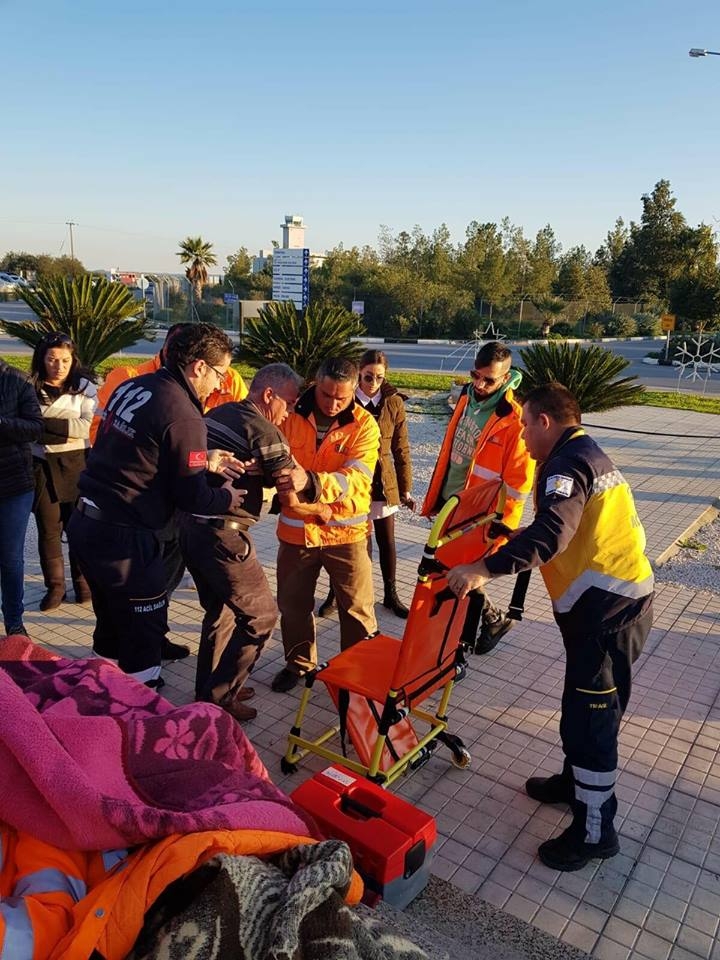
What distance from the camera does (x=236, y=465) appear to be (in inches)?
135

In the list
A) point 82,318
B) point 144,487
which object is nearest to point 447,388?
point 82,318

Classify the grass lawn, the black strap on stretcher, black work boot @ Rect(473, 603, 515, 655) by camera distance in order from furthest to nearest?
the grass lawn, black work boot @ Rect(473, 603, 515, 655), the black strap on stretcher

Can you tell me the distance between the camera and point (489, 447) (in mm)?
4426

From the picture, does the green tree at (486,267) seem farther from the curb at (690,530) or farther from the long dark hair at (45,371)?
the long dark hair at (45,371)

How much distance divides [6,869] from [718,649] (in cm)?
460

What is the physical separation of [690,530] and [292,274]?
59.6 feet

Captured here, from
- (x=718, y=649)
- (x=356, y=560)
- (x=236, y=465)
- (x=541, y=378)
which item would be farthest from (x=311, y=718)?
(x=541, y=378)

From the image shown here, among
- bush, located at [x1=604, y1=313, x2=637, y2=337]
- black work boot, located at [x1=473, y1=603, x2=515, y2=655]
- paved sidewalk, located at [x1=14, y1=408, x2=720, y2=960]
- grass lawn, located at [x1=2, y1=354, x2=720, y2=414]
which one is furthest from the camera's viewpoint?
bush, located at [x1=604, y1=313, x2=637, y2=337]

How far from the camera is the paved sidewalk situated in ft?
8.84

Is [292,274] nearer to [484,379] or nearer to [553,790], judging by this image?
[484,379]

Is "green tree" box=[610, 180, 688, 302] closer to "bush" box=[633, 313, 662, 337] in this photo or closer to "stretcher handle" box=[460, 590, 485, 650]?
"bush" box=[633, 313, 662, 337]

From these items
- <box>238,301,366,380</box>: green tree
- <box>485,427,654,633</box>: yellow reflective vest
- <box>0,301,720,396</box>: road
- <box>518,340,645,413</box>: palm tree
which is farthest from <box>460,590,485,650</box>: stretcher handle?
<box>0,301,720,396</box>: road

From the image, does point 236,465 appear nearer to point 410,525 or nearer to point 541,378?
point 410,525

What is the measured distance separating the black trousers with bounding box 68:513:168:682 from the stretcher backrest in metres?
1.13
